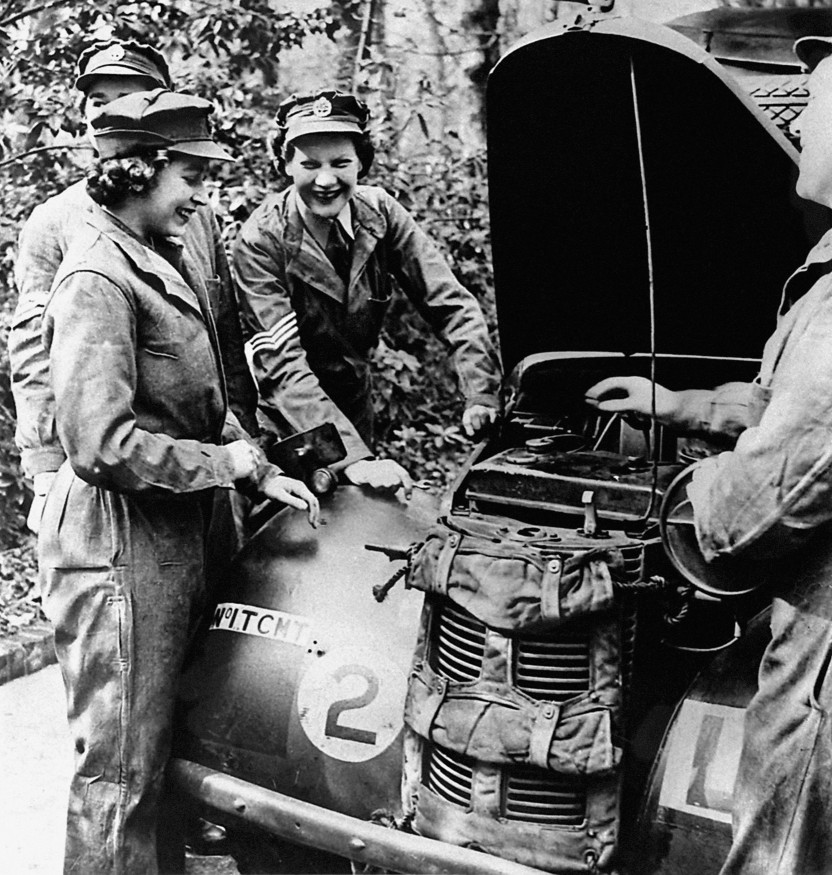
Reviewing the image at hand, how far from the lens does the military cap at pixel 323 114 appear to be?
12.8ft

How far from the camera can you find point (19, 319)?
3609 mm

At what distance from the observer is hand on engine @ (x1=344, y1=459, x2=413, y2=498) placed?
10.9ft

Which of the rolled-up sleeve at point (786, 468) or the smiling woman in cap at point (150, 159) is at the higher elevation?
the smiling woman in cap at point (150, 159)

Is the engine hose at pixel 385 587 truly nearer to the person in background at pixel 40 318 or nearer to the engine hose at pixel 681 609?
the engine hose at pixel 681 609

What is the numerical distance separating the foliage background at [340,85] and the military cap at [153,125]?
136cm

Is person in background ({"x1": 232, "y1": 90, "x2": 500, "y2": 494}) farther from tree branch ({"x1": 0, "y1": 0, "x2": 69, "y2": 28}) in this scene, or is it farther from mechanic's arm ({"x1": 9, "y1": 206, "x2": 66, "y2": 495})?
tree branch ({"x1": 0, "y1": 0, "x2": 69, "y2": 28})

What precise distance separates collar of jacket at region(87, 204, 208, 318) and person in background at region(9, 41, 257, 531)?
14.4 inches

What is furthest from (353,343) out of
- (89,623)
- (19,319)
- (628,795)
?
(628,795)

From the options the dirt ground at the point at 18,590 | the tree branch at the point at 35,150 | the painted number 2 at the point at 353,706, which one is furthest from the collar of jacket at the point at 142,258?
the dirt ground at the point at 18,590

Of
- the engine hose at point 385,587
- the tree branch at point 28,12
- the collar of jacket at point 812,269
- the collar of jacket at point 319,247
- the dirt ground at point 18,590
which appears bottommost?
the dirt ground at point 18,590

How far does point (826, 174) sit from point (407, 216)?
2124 millimetres

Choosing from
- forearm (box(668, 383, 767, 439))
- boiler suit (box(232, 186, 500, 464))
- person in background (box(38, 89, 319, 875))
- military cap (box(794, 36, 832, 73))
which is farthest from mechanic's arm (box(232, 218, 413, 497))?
military cap (box(794, 36, 832, 73))

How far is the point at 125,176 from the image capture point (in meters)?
3.03

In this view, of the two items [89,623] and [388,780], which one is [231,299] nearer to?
[89,623]
